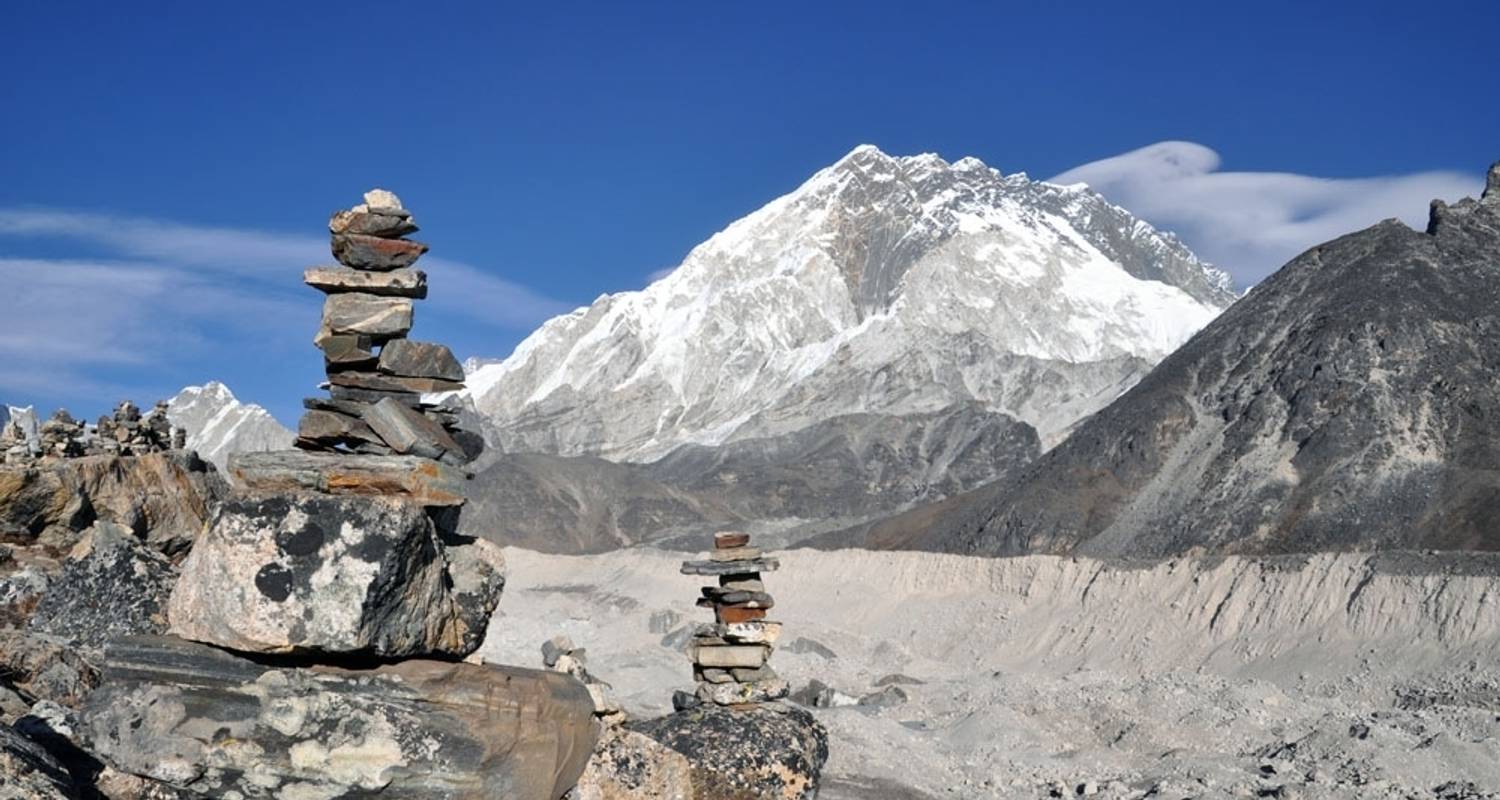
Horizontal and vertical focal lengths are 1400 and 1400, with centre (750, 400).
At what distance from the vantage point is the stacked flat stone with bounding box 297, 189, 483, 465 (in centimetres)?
676

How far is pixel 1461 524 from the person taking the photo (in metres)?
37.8

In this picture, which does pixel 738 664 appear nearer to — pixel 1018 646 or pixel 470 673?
pixel 470 673

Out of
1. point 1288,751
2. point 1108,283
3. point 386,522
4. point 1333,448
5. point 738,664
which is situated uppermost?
point 1108,283

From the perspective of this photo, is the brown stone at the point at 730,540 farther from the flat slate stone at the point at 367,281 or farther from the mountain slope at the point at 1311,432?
the mountain slope at the point at 1311,432

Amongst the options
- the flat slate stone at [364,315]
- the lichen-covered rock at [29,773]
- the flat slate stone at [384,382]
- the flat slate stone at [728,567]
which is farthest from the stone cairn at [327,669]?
the flat slate stone at [728,567]

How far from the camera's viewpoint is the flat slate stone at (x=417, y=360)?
684cm

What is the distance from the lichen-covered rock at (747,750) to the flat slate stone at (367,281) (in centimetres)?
296

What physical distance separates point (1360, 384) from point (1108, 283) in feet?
397

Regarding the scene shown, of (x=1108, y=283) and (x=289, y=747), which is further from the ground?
(x=1108, y=283)

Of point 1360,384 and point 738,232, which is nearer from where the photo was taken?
point 1360,384

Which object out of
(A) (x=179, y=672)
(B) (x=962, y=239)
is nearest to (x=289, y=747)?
(A) (x=179, y=672)

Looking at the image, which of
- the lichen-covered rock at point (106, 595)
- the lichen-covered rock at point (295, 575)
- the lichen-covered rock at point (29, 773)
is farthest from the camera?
the lichen-covered rock at point (106, 595)

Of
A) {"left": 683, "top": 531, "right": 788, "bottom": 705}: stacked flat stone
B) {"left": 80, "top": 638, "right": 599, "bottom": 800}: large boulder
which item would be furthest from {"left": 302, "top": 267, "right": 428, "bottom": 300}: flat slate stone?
{"left": 683, "top": 531, "right": 788, "bottom": 705}: stacked flat stone

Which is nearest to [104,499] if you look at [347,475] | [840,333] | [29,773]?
[347,475]
